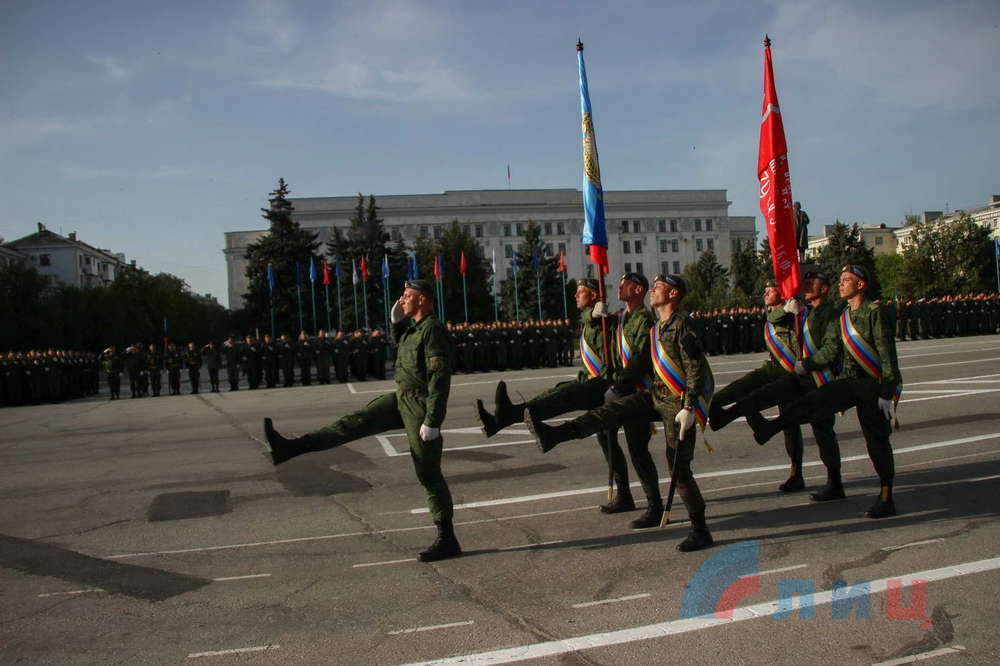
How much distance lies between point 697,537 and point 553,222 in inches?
4199

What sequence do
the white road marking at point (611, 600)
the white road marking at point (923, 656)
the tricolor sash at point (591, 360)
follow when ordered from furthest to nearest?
the tricolor sash at point (591, 360)
the white road marking at point (611, 600)
the white road marking at point (923, 656)

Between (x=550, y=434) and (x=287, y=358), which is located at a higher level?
(x=287, y=358)

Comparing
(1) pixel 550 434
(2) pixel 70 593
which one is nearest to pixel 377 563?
(1) pixel 550 434

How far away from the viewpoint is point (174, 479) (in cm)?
995

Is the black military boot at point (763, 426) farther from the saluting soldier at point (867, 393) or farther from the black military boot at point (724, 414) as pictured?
the black military boot at point (724, 414)

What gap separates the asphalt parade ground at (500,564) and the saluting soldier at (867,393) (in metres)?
0.52

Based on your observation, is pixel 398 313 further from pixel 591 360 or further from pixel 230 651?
pixel 230 651

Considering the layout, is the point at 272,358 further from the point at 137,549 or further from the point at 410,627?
the point at 410,627

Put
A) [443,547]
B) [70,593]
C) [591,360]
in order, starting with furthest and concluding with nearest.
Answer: [591,360] < [443,547] < [70,593]

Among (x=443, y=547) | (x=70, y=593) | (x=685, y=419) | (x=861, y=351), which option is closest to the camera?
(x=70, y=593)

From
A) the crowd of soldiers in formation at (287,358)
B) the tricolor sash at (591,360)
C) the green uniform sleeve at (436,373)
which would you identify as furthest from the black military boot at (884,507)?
the crowd of soldiers in formation at (287,358)

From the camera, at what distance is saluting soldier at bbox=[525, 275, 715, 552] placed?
5.81 meters

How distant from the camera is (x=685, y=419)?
5.68 m

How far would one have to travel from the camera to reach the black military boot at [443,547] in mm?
5910
